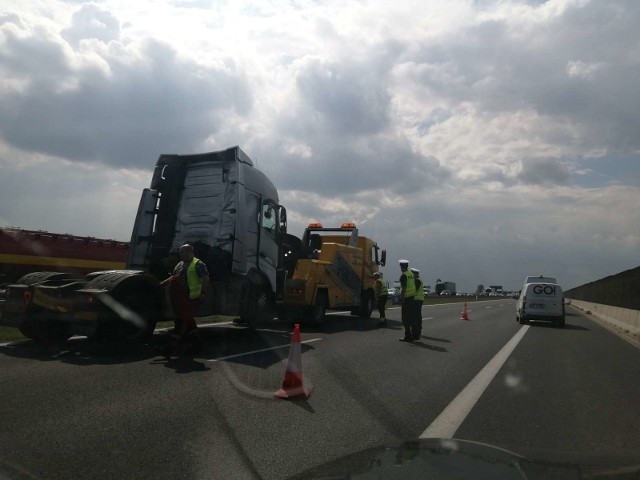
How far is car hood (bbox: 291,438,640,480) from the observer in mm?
3439

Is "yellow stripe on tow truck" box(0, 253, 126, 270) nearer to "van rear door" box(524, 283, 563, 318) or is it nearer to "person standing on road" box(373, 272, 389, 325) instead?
"person standing on road" box(373, 272, 389, 325)

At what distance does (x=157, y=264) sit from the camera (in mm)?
11883

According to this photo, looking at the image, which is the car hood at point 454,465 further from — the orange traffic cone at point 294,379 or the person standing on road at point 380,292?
the person standing on road at point 380,292

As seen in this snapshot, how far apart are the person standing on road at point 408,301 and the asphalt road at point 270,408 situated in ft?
6.78

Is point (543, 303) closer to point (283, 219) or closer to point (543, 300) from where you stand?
point (543, 300)

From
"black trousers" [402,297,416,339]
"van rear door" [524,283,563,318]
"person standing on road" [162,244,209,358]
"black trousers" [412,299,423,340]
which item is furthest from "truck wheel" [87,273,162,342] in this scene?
"van rear door" [524,283,563,318]

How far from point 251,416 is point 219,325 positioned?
994cm

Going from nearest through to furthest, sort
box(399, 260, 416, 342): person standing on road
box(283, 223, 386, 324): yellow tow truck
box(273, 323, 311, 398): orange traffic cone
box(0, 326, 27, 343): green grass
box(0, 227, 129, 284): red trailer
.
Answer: box(273, 323, 311, 398): orange traffic cone → box(0, 326, 27, 343): green grass → box(399, 260, 416, 342): person standing on road → box(283, 223, 386, 324): yellow tow truck → box(0, 227, 129, 284): red trailer

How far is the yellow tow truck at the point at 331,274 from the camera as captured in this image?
1528 cm

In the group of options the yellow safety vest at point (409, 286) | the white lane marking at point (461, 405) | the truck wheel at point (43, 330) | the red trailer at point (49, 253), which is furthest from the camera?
the red trailer at point (49, 253)

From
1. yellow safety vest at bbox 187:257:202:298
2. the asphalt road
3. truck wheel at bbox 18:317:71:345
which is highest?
yellow safety vest at bbox 187:257:202:298

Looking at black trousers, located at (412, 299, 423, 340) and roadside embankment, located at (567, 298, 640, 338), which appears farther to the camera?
roadside embankment, located at (567, 298, 640, 338)

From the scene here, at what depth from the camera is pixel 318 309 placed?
15.9 m

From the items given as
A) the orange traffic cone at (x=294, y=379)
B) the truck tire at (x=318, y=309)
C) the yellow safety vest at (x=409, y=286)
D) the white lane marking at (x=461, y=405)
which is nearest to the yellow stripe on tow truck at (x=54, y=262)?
the truck tire at (x=318, y=309)
